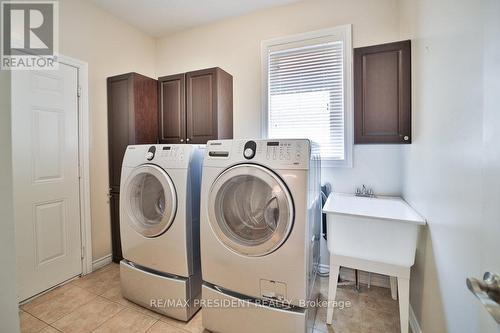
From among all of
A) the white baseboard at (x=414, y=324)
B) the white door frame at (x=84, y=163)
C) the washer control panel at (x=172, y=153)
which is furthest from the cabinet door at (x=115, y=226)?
the white baseboard at (x=414, y=324)

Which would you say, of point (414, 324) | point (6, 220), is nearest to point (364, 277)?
point (414, 324)

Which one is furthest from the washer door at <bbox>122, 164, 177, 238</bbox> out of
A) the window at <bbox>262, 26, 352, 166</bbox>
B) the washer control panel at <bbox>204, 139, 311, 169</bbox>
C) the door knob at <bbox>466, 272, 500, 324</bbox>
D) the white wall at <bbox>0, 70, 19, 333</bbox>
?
the door knob at <bbox>466, 272, 500, 324</bbox>

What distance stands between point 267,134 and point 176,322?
72.6 inches

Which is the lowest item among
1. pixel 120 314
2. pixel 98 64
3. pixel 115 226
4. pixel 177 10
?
pixel 120 314

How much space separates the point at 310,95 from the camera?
2229 millimetres

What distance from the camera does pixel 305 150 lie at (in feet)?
4.02

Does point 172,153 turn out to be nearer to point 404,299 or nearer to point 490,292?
point 490,292

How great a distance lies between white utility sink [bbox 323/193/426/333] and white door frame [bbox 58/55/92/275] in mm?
2297

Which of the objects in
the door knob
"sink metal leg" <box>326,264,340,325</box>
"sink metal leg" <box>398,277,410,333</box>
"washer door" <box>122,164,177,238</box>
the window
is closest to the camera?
the door knob

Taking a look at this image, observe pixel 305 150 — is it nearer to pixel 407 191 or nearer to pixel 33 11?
pixel 407 191

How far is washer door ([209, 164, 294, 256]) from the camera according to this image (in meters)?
1.26

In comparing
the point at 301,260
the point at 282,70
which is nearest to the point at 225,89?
the point at 282,70

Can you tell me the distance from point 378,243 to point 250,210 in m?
0.81

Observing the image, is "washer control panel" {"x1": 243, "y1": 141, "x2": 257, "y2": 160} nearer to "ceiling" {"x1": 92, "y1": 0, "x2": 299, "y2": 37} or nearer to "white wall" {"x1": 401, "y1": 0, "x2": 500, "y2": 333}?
"white wall" {"x1": 401, "y1": 0, "x2": 500, "y2": 333}
